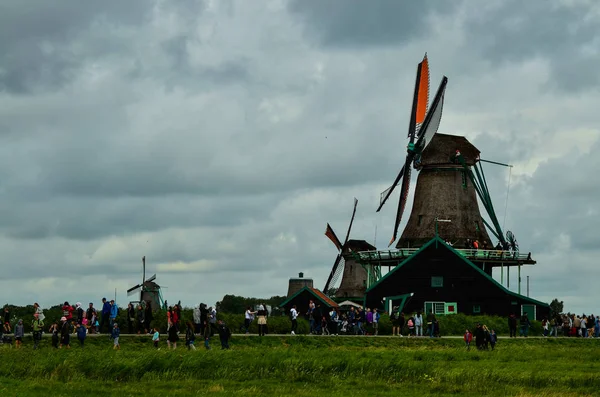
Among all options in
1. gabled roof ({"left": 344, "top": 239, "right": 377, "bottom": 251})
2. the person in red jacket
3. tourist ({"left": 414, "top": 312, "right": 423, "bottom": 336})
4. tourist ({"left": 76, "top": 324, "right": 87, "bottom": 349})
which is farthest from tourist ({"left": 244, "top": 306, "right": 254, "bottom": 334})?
gabled roof ({"left": 344, "top": 239, "right": 377, "bottom": 251})

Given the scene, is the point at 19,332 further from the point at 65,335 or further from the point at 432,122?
the point at 432,122

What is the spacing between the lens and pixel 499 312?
230ft

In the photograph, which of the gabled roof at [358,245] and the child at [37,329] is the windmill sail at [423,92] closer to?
the gabled roof at [358,245]

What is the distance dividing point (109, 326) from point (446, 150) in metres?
34.1

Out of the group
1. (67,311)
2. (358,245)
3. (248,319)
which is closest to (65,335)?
(67,311)

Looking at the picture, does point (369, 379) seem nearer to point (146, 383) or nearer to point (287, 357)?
point (287, 357)

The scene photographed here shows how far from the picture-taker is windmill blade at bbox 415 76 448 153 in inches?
3007

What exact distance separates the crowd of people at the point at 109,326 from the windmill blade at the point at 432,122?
29.0 m

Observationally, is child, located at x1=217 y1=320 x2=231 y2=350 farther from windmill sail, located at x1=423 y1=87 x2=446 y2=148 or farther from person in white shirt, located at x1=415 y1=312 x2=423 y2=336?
windmill sail, located at x1=423 y1=87 x2=446 y2=148

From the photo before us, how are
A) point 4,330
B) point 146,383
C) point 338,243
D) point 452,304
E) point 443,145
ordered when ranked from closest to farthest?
point 146,383 → point 4,330 → point 452,304 → point 443,145 → point 338,243

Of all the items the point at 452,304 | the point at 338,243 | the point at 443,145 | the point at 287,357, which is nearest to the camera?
the point at 287,357

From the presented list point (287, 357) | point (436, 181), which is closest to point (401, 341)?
point (287, 357)

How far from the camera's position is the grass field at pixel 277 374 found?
104 feet

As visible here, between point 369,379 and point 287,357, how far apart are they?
3.56 meters
